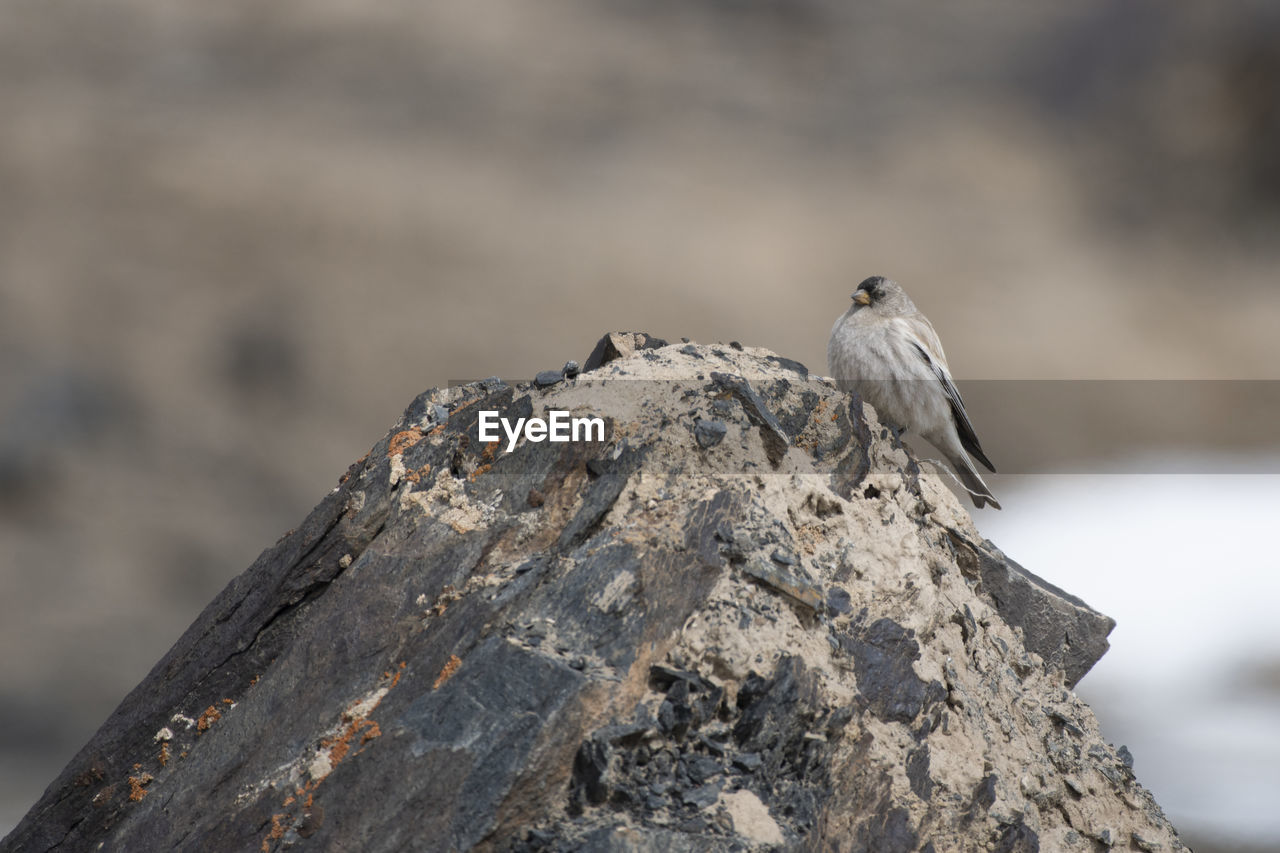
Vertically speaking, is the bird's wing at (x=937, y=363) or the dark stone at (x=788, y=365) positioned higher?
the bird's wing at (x=937, y=363)

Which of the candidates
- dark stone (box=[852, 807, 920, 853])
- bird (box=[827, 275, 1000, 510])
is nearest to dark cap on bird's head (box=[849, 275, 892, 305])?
bird (box=[827, 275, 1000, 510])

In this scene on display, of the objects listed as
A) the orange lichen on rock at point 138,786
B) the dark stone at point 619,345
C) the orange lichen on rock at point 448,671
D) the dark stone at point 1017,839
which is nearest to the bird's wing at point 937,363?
the dark stone at point 619,345

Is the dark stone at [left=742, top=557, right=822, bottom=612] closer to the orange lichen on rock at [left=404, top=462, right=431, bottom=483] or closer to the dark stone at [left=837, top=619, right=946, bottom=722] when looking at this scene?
the dark stone at [left=837, top=619, right=946, bottom=722]

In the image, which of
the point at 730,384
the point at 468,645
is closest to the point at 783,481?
the point at 730,384

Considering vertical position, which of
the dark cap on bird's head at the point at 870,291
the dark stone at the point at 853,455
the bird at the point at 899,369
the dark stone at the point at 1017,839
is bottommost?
Result: the dark stone at the point at 1017,839

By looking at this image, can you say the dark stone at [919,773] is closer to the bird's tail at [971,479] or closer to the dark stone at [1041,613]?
the dark stone at [1041,613]
